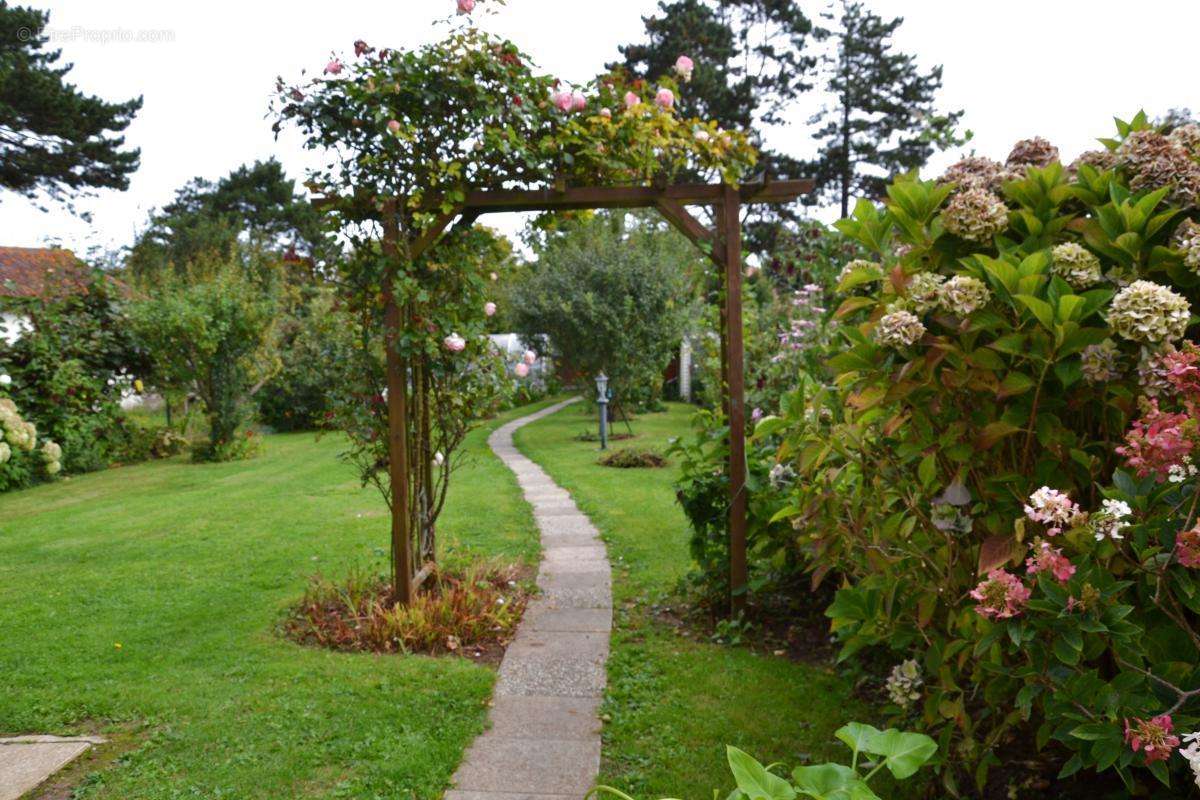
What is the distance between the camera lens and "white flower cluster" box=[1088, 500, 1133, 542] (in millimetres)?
Answer: 1622

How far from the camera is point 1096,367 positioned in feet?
6.48

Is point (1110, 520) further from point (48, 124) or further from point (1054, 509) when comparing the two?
point (48, 124)

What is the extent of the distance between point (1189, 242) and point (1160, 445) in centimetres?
66

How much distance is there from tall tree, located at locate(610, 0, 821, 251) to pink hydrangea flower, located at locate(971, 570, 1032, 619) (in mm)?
19898

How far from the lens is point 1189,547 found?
60.1 inches

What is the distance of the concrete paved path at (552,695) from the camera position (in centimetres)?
291

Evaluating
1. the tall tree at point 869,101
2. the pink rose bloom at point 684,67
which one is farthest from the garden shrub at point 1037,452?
the tall tree at point 869,101

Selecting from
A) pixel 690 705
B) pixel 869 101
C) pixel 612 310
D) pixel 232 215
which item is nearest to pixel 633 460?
pixel 612 310

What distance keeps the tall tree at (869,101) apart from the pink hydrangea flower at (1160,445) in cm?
2397

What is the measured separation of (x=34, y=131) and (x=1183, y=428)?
61.8ft

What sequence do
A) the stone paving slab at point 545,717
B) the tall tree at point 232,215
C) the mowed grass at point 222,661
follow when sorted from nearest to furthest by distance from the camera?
the mowed grass at point 222,661
the stone paving slab at point 545,717
the tall tree at point 232,215

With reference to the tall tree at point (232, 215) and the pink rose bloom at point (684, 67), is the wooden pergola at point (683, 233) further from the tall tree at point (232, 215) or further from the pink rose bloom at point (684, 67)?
the tall tree at point (232, 215)

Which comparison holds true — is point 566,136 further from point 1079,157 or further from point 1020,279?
point 1020,279

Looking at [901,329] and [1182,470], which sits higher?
[901,329]
